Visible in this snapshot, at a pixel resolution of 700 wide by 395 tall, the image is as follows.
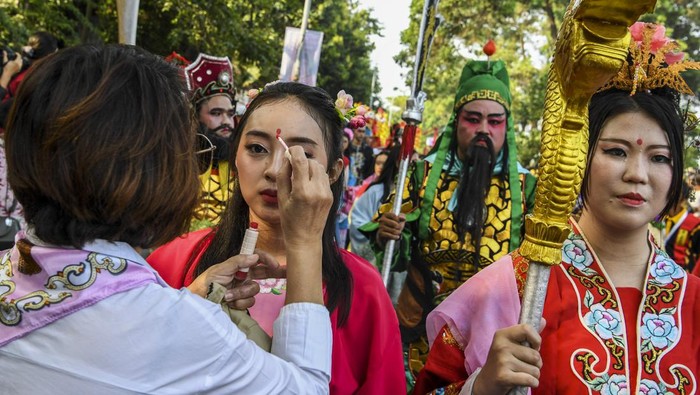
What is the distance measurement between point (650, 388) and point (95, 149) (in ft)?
4.96

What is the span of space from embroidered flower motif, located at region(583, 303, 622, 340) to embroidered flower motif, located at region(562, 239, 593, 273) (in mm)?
133

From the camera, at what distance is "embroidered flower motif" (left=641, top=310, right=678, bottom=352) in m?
1.85

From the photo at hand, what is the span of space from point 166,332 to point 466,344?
1018 mm

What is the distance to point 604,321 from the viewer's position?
1885 millimetres

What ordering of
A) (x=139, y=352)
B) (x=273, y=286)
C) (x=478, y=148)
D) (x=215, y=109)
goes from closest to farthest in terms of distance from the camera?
(x=139, y=352)
(x=273, y=286)
(x=478, y=148)
(x=215, y=109)

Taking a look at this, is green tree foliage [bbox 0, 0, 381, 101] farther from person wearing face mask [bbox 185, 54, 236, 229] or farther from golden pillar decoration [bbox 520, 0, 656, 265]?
golden pillar decoration [bbox 520, 0, 656, 265]

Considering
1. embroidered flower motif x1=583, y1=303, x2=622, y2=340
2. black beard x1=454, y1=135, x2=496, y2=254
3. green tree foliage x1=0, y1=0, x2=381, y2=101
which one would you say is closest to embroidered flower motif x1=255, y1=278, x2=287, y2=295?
embroidered flower motif x1=583, y1=303, x2=622, y2=340

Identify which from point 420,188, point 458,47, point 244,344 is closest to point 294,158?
point 244,344

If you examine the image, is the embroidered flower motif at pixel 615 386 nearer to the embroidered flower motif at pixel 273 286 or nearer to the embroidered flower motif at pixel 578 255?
the embroidered flower motif at pixel 578 255

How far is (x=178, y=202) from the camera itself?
136 cm

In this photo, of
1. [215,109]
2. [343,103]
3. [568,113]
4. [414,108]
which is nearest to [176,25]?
[215,109]

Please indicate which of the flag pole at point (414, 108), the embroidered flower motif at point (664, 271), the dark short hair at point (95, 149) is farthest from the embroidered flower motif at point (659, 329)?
the flag pole at point (414, 108)

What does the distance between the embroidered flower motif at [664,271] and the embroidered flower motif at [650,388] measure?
0.32 metres

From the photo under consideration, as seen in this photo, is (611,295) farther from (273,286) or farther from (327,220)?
(273,286)
